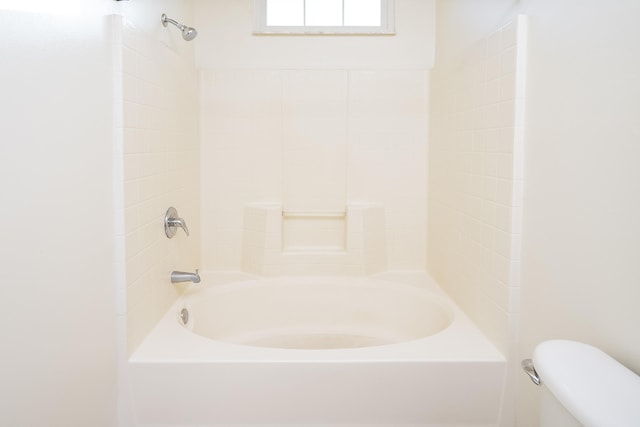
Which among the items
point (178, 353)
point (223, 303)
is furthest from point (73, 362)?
point (223, 303)

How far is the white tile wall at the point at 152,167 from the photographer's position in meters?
1.86

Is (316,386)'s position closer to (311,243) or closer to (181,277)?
(181,277)

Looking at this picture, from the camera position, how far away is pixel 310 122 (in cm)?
305

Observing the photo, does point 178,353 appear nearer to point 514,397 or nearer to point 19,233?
point 19,233

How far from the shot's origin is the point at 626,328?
1233 mm

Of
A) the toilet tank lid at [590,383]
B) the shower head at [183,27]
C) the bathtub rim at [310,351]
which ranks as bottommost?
the bathtub rim at [310,351]

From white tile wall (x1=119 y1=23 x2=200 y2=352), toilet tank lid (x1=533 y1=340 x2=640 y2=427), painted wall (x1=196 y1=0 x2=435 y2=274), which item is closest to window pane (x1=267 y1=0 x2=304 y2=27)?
painted wall (x1=196 y1=0 x2=435 y2=274)

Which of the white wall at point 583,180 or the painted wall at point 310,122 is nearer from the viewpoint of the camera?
the white wall at point 583,180

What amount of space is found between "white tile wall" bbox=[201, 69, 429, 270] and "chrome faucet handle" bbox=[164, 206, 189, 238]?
0.68m

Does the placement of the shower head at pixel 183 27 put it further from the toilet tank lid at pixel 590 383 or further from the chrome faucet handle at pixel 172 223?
the toilet tank lid at pixel 590 383

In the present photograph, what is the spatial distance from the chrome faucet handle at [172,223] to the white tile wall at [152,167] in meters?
0.03

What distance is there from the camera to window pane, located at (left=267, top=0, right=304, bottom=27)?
304 centimetres

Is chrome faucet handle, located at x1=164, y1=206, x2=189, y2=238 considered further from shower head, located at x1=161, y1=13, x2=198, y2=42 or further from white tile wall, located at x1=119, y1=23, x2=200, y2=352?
shower head, located at x1=161, y1=13, x2=198, y2=42

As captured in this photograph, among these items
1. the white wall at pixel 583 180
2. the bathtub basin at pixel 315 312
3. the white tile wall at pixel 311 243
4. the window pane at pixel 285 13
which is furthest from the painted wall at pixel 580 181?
the window pane at pixel 285 13
